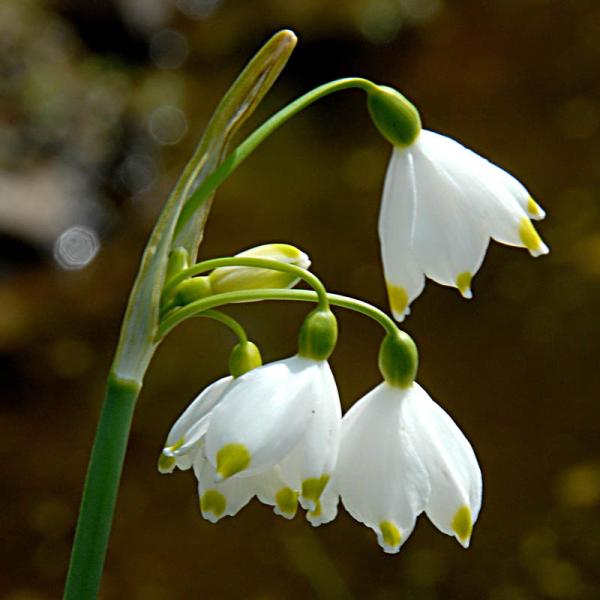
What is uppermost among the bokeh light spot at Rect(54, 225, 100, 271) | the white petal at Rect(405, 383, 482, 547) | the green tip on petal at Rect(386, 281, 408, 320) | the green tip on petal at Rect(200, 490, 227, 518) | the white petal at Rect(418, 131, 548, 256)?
the white petal at Rect(418, 131, 548, 256)

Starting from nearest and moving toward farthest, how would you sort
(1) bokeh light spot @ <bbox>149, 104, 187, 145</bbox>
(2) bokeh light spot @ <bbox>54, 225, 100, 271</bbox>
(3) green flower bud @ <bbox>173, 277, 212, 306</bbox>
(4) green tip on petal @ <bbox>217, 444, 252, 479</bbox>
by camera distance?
(4) green tip on petal @ <bbox>217, 444, 252, 479</bbox>, (3) green flower bud @ <bbox>173, 277, 212, 306</bbox>, (2) bokeh light spot @ <bbox>54, 225, 100, 271</bbox>, (1) bokeh light spot @ <bbox>149, 104, 187, 145</bbox>

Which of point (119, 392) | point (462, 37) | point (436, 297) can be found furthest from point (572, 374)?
point (119, 392)

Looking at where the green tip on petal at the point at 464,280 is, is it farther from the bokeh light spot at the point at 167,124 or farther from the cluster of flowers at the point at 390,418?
the bokeh light spot at the point at 167,124

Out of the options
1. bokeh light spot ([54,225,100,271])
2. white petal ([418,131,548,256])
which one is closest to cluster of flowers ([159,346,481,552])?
white petal ([418,131,548,256])

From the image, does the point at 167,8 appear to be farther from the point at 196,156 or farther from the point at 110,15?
the point at 196,156

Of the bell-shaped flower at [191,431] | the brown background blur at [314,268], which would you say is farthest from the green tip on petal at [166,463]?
the brown background blur at [314,268]

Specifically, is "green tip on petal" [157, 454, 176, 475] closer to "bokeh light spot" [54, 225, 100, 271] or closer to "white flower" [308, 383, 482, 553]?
"white flower" [308, 383, 482, 553]
